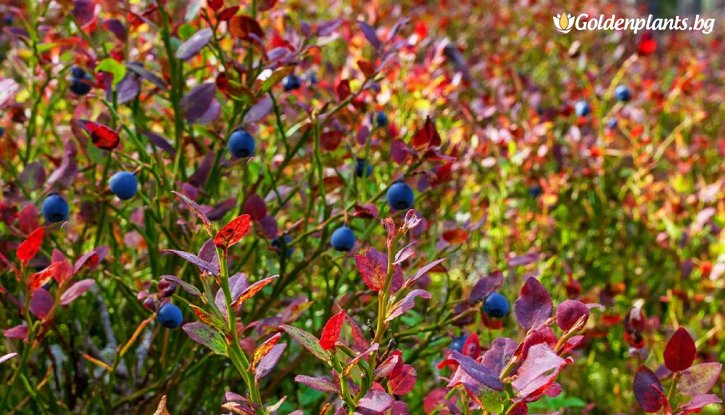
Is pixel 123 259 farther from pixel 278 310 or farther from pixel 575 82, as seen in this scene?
pixel 575 82

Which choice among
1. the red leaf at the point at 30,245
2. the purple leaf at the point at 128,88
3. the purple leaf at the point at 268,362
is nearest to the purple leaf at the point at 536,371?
the purple leaf at the point at 268,362

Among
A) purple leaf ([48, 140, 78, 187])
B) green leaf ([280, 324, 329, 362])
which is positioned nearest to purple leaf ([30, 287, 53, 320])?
purple leaf ([48, 140, 78, 187])

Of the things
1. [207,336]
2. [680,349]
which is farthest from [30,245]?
[680,349]

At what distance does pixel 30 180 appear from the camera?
123 centimetres

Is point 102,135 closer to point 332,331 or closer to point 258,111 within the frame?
point 258,111

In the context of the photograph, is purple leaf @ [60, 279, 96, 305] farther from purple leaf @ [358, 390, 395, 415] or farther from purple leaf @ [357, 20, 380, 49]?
purple leaf @ [357, 20, 380, 49]

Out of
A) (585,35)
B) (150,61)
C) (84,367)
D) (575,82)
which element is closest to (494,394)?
(84,367)

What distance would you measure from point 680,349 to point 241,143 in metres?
0.66

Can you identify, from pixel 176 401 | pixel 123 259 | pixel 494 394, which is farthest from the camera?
pixel 123 259

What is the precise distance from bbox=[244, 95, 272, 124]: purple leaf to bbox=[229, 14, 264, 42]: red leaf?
107 mm

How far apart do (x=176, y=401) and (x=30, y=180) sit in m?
0.45

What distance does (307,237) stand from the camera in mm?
1255

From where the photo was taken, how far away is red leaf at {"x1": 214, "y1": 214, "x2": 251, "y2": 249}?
27.6 inches

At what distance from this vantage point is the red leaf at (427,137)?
1.06 m
